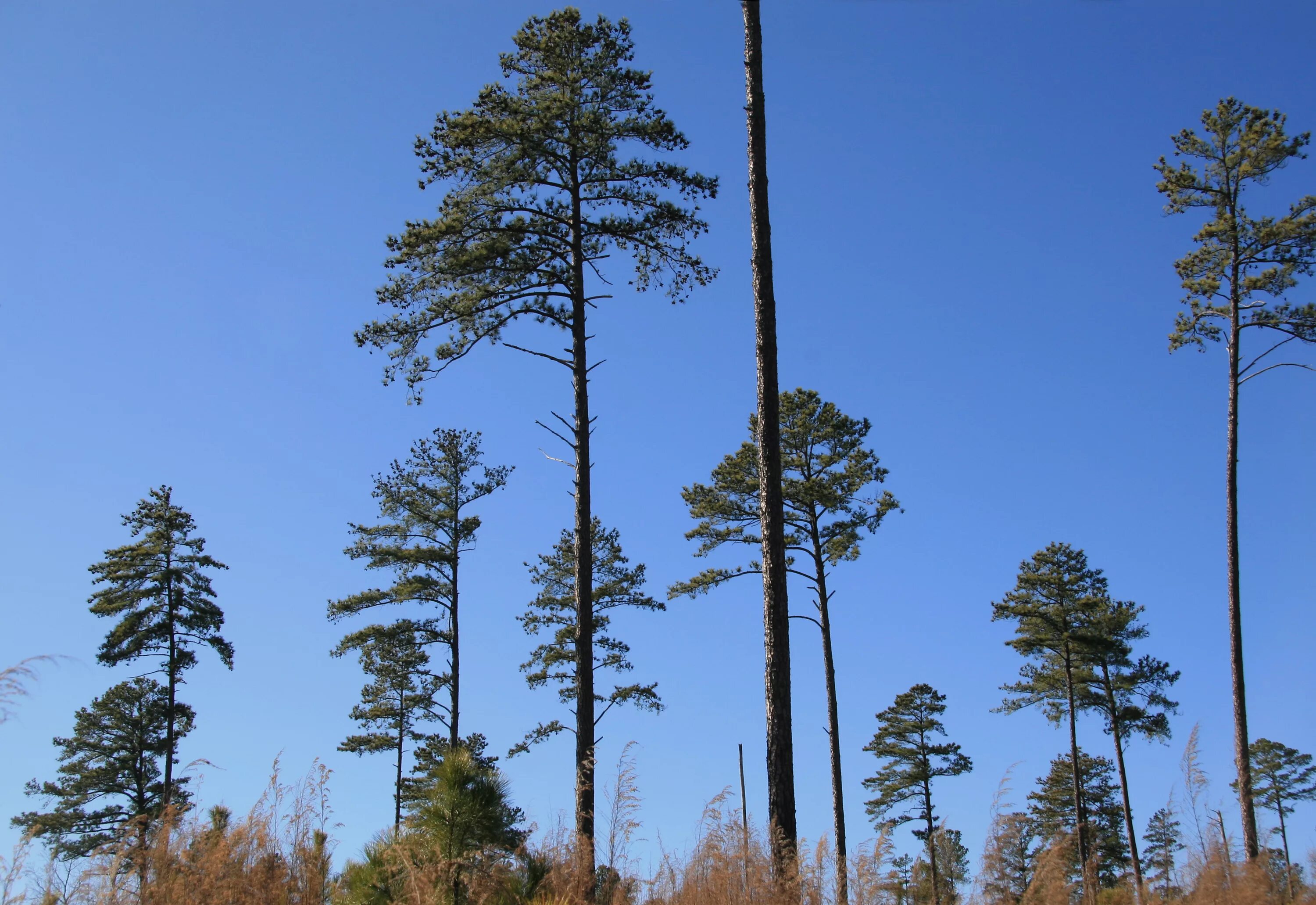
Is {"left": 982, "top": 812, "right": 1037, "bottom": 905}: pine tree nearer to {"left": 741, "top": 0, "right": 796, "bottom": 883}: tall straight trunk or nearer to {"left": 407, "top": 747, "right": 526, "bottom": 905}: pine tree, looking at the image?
{"left": 741, "top": 0, "right": 796, "bottom": 883}: tall straight trunk

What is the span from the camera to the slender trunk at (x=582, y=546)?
12.1m

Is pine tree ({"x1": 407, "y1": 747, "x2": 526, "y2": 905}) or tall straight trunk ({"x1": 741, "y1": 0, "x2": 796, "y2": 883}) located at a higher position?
tall straight trunk ({"x1": 741, "y1": 0, "x2": 796, "y2": 883})

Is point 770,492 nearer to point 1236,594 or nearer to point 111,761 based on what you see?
point 1236,594

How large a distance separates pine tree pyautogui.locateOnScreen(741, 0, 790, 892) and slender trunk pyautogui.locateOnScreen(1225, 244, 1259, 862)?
1001 cm

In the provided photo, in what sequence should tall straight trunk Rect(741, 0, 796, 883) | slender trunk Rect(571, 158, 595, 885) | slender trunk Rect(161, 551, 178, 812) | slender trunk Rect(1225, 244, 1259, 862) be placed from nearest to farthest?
1. tall straight trunk Rect(741, 0, 796, 883)
2. slender trunk Rect(571, 158, 595, 885)
3. slender trunk Rect(1225, 244, 1259, 862)
4. slender trunk Rect(161, 551, 178, 812)

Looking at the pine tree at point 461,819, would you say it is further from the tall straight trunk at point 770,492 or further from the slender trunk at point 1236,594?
the slender trunk at point 1236,594

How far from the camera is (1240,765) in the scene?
16734 millimetres

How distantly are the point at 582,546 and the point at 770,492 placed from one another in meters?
3.47

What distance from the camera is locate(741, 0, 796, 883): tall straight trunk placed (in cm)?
944

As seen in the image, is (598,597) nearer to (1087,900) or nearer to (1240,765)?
(1240,765)

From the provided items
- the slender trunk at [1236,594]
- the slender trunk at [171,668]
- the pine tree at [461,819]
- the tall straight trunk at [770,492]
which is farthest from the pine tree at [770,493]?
the slender trunk at [171,668]

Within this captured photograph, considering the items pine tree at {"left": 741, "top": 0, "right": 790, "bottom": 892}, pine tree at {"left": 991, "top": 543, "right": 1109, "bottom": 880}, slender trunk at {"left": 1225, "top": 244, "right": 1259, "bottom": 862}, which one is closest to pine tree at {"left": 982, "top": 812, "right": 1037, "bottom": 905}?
pine tree at {"left": 741, "top": 0, "right": 790, "bottom": 892}

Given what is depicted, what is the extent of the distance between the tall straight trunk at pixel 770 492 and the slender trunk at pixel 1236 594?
32.8 ft

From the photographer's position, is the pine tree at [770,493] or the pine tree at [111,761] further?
the pine tree at [111,761]
